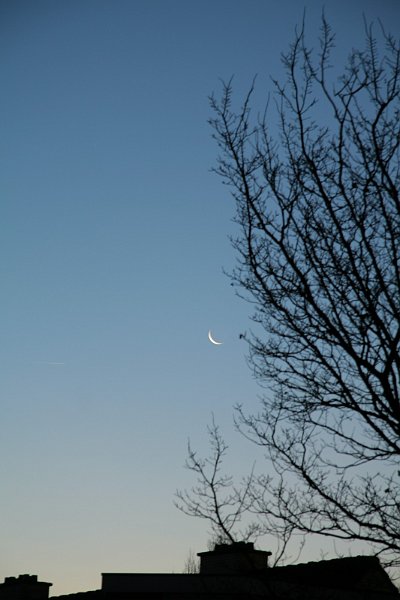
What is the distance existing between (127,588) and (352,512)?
55.3ft

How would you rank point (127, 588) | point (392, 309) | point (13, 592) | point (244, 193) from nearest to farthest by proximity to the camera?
1. point (392, 309)
2. point (244, 193)
3. point (127, 588)
4. point (13, 592)

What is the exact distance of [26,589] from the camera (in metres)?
25.0

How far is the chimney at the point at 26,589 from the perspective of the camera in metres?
24.9

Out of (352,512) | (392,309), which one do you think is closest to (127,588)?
(352,512)

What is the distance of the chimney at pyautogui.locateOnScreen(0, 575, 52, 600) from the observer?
2494 cm

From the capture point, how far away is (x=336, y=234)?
775 cm

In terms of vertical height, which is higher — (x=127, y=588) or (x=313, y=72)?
(x=313, y=72)

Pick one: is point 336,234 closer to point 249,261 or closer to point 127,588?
point 249,261

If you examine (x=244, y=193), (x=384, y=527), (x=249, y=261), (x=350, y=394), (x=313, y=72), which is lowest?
(x=384, y=527)

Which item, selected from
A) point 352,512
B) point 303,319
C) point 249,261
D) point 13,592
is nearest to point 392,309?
point 303,319

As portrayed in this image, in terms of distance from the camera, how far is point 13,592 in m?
25.1

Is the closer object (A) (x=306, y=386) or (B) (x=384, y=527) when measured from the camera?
(B) (x=384, y=527)

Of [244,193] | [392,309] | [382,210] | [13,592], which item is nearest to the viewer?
[392,309]

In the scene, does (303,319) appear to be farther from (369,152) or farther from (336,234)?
(369,152)
